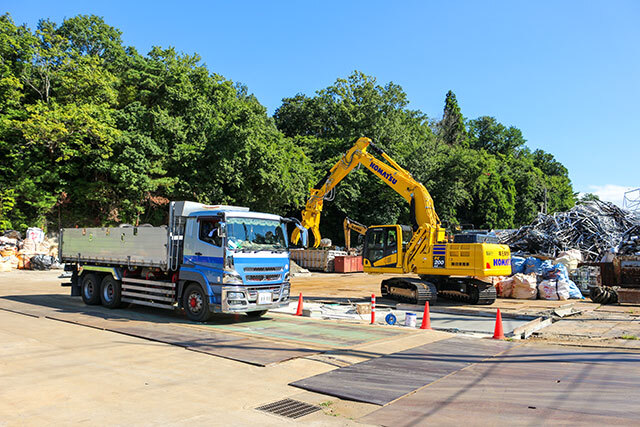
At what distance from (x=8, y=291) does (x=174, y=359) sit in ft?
46.9

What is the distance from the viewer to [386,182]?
20219 mm

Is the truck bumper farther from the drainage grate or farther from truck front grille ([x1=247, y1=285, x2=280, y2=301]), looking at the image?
the drainage grate

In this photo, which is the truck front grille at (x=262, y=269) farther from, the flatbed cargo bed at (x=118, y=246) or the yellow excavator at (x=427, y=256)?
the yellow excavator at (x=427, y=256)

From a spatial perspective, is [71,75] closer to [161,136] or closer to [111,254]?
[161,136]

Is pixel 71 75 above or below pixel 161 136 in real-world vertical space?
above

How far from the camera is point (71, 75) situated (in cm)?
3497

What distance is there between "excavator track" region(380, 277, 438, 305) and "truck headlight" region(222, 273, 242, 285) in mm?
7668

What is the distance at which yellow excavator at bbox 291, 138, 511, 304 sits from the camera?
16.6 meters

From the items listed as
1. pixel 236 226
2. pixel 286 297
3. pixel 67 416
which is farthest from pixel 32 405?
pixel 286 297

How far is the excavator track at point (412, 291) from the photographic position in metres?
16.8

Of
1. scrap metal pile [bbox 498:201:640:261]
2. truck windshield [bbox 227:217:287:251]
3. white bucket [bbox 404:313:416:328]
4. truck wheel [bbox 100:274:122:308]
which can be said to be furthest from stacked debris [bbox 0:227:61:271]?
scrap metal pile [bbox 498:201:640:261]

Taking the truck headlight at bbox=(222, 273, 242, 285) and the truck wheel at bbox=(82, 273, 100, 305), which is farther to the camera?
the truck wheel at bbox=(82, 273, 100, 305)

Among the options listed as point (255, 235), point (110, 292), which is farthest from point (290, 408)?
point (110, 292)

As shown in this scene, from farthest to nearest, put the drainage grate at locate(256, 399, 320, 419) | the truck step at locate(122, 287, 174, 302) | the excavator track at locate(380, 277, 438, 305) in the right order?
the excavator track at locate(380, 277, 438, 305), the truck step at locate(122, 287, 174, 302), the drainage grate at locate(256, 399, 320, 419)
